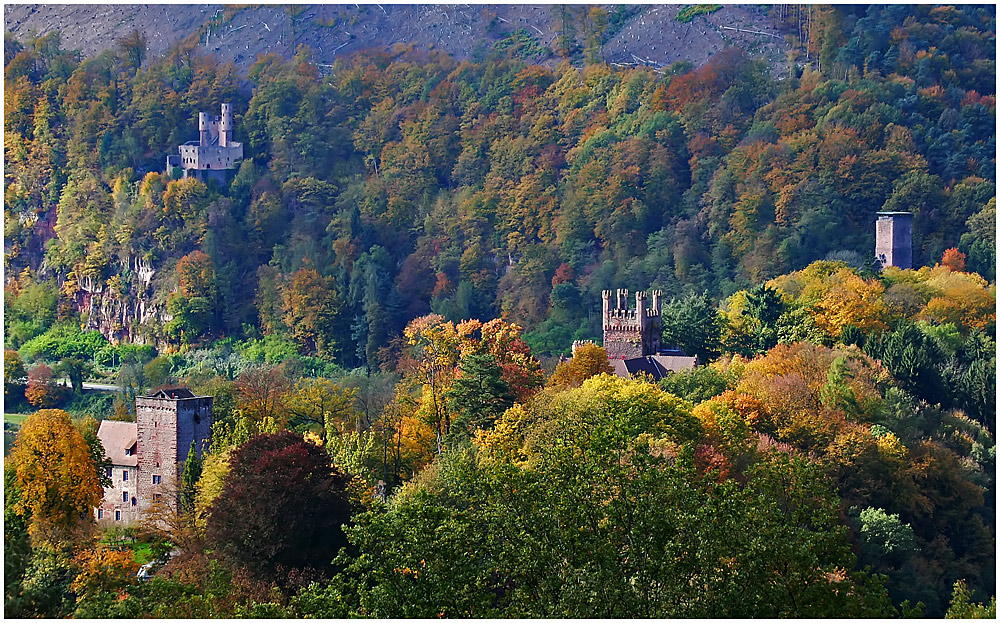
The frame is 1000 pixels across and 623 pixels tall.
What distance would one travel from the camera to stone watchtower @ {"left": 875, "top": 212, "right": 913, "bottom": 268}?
6888cm

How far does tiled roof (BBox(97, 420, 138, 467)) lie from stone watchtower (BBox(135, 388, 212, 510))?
54 cm

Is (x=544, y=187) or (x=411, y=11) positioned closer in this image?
(x=544, y=187)

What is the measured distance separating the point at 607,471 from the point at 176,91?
255ft

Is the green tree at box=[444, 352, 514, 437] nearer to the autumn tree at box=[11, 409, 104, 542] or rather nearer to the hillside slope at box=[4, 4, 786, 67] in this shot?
the autumn tree at box=[11, 409, 104, 542]

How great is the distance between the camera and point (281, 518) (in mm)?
33219

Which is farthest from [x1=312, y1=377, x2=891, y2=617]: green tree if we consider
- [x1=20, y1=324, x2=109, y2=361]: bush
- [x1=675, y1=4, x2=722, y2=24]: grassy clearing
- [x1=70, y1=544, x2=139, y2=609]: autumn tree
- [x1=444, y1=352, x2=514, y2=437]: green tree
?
[x1=675, y1=4, x2=722, y2=24]: grassy clearing

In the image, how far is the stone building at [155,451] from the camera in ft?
147

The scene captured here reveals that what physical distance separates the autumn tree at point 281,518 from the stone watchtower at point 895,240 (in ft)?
130

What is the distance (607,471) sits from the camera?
27.9 meters

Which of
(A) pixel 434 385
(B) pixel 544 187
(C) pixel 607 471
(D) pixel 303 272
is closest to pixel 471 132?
(B) pixel 544 187

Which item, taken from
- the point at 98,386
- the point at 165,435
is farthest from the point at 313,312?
the point at 165,435

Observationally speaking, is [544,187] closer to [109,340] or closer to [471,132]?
[471,132]

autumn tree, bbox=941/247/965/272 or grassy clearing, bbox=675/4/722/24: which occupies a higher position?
grassy clearing, bbox=675/4/722/24

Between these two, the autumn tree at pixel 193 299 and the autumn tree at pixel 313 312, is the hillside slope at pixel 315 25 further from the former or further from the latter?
the autumn tree at pixel 313 312
